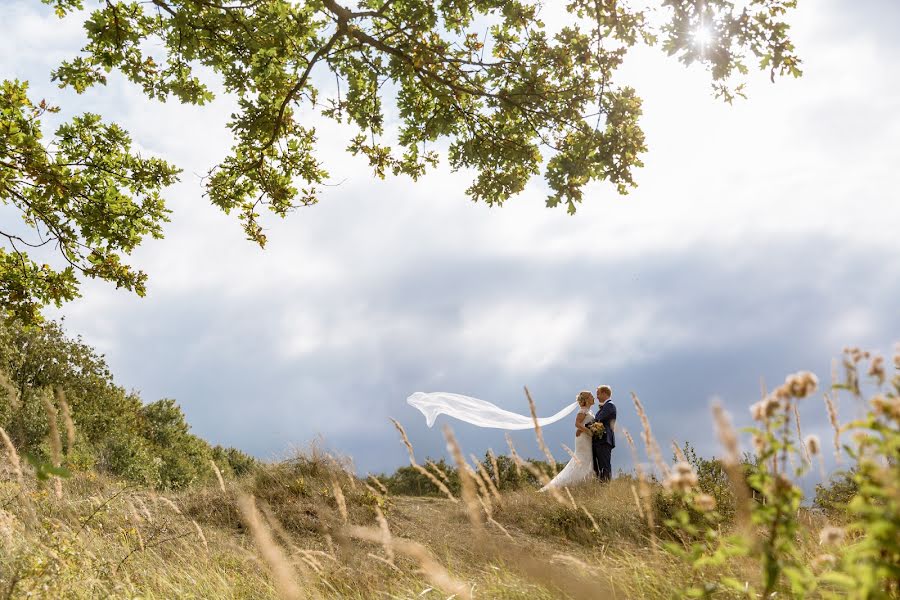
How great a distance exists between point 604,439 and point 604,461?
610 millimetres

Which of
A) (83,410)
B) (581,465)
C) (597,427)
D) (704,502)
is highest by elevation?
(83,410)

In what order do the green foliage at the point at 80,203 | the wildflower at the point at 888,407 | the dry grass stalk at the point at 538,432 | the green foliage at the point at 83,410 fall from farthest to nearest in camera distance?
1. the green foliage at the point at 83,410
2. the green foliage at the point at 80,203
3. the dry grass stalk at the point at 538,432
4. the wildflower at the point at 888,407

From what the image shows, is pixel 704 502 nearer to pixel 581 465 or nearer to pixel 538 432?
pixel 538 432

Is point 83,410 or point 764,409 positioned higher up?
point 83,410

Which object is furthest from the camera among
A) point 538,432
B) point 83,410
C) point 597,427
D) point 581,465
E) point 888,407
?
point 83,410

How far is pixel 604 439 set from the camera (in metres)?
13.3

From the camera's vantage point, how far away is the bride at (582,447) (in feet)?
43.9

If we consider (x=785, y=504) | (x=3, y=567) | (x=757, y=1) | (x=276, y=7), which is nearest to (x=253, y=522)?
(x=785, y=504)

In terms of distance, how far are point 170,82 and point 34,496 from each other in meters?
6.15

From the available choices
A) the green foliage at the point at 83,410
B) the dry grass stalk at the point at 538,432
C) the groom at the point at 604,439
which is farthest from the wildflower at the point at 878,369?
the green foliage at the point at 83,410

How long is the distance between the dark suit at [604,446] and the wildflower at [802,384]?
11.6 meters

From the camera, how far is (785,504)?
1.95 metres

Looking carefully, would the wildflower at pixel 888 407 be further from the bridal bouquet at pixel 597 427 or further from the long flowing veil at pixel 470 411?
the long flowing veil at pixel 470 411

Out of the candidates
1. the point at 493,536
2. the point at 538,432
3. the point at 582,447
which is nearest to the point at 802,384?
the point at 538,432
